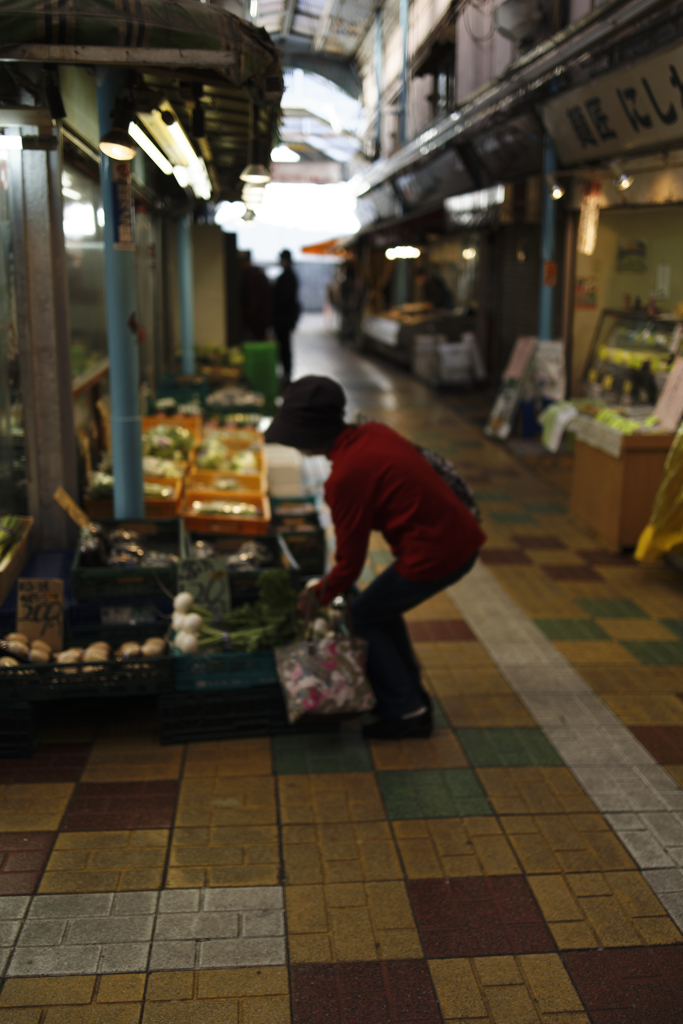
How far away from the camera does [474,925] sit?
10.4 ft

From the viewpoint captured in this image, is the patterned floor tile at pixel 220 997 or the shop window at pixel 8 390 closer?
the patterned floor tile at pixel 220 997

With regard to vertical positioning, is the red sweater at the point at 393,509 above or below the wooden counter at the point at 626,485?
above

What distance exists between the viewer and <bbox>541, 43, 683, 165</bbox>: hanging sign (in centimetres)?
743

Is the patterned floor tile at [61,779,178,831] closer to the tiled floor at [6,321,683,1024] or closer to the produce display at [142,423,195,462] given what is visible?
the tiled floor at [6,321,683,1024]

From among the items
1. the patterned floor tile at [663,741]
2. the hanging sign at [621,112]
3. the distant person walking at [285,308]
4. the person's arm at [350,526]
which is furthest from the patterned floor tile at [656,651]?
the distant person walking at [285,308]

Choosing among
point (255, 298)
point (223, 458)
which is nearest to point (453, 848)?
point (223, 458)

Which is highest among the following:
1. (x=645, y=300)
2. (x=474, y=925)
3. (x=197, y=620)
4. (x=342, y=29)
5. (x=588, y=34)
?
(x=342, y=29)

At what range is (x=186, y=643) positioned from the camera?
4332 mm

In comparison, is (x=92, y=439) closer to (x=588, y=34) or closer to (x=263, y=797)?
(x=263, y=797)

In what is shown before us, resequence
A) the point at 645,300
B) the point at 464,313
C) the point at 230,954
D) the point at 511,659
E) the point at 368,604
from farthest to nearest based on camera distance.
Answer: the point at 464,313, the point at 645,300, the point at 511,659, the point at 368,604, the point at 230,954

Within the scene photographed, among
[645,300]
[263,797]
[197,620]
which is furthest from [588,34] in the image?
[263,797]

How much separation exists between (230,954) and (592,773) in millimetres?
1925

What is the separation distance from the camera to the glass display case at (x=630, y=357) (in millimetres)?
9266

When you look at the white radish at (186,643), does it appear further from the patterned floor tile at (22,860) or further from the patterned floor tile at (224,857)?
the patterned floor tile at (22,860)
